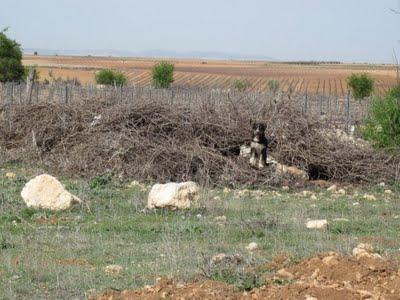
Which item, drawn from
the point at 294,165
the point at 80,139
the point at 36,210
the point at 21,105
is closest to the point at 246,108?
the point at 294,165

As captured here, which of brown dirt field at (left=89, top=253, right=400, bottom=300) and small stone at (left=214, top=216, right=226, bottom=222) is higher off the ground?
brown dirt field at (left=89, top=253, right=400, bottom=300)

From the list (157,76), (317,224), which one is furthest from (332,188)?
(157,76)

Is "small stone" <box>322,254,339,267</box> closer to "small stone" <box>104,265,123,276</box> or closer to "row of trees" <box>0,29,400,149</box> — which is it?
"small stone" <box>104,265,123,276</box>

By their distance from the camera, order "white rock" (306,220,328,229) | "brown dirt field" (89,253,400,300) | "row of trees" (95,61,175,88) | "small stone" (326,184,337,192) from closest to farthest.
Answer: "brown dirt field" (89,253,400,300) < "white rock" (306,220,328,229) < "small stone" (326,184,337,192) < "row of trees" (95,61,175,88)

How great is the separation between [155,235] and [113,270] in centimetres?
206

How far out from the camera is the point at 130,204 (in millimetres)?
11469

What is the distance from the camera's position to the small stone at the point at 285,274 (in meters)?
6.02

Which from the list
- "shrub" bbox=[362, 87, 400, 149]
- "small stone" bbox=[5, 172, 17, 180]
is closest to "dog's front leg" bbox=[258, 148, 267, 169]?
"shrub" bbox=[362, 87, 400, 149]

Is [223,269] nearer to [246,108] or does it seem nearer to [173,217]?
[173,217]

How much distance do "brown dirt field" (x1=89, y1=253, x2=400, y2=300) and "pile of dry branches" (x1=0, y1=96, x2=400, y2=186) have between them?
28.3 feet

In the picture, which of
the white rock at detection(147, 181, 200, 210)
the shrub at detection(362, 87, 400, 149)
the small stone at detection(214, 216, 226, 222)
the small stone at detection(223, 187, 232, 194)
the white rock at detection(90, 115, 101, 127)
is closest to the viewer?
the small stone at detection(214, 216, 226, 222)

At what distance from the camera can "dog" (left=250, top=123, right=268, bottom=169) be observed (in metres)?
15.2

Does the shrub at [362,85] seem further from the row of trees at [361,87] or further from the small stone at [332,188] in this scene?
the small stone at [332,188]

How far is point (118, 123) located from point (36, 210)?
6.29m
